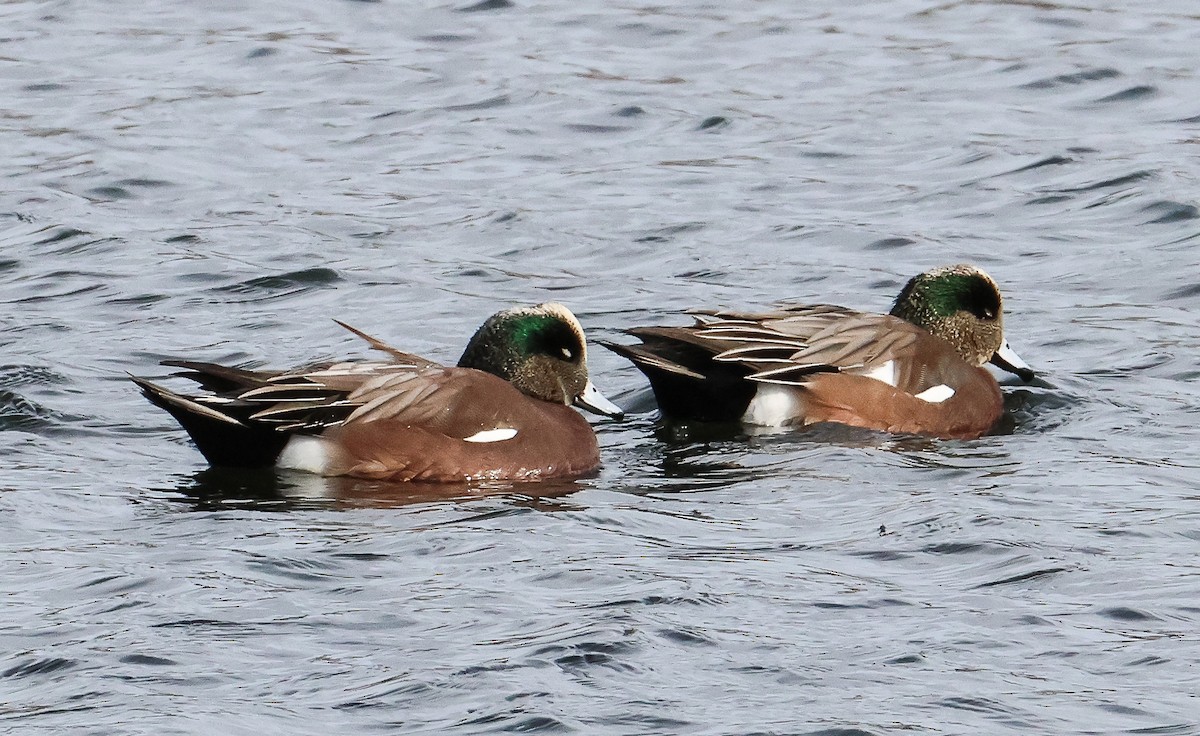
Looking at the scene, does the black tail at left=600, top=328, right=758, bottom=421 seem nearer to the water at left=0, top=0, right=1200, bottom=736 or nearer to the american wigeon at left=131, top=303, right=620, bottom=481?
Answer: the water at left=0, top=0, right=1200, bottom=736

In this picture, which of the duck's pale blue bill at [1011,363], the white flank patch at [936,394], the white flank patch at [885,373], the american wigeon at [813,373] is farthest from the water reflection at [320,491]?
the duck's pale blue bill at [1011,363]

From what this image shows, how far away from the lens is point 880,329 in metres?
9.31

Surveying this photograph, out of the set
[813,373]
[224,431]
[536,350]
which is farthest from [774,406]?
[224,431]

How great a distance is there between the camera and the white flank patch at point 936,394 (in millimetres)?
9211

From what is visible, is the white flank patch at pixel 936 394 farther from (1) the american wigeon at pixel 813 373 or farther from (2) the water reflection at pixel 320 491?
(2) the water reflection at pixel 320 491

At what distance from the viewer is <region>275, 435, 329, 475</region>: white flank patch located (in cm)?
815

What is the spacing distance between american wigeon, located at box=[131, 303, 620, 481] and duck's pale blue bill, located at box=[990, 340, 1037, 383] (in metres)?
2.25

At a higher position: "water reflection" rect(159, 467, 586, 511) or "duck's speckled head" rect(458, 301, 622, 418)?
"duck's speckled head" rect(458, 301, 622, 418)

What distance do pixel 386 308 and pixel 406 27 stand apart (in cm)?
720

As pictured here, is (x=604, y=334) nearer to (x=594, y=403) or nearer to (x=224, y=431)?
(x=594, y=403)

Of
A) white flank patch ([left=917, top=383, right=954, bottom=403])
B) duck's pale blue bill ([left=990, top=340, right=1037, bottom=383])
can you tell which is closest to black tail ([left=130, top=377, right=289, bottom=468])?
white flank patch ([left=917, top=383, right=954, bottom=403])

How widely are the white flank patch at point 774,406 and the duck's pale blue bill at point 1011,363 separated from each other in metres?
1.25

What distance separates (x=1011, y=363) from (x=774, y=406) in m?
1.36

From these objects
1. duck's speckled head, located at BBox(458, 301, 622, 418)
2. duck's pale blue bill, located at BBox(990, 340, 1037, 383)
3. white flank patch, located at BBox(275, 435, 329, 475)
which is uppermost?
duck's speckled head, located at BBox(458, 301, 622, 418)
